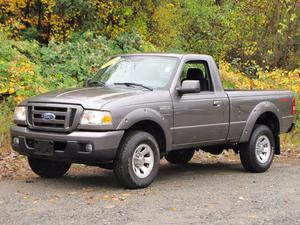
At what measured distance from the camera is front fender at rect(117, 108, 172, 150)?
7668 millimetres

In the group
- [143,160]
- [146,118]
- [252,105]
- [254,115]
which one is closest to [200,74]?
[252,105]

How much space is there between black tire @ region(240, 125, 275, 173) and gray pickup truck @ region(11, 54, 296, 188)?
0.02m

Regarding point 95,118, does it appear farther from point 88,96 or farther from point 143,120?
point 143,120

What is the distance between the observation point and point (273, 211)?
22.6ft

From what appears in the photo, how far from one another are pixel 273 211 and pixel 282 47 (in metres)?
16.3

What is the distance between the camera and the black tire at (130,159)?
7.67 m

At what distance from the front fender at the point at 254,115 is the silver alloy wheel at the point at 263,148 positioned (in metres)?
0.33

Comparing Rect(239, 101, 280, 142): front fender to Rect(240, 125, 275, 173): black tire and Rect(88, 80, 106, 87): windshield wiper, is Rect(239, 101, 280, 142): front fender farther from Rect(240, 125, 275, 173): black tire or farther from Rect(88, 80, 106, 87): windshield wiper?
Rect(88, 80, 106, 87): windshield wiper

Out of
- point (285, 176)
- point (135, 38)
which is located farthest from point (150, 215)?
point (135, 38)

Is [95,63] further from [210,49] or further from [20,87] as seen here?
[210,49]

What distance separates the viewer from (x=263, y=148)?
33.1 ft


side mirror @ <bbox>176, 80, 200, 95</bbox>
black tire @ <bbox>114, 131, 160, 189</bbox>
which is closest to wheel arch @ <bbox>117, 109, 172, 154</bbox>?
black tire @ <bbox>114, 131, 160, 189</bbox>

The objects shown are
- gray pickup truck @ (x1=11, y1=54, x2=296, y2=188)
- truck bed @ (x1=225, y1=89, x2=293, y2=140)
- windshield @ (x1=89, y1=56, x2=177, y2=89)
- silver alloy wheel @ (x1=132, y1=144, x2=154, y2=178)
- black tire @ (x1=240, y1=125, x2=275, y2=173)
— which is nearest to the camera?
gray pickup truck @ (x1=11, y1=54, x2=296, y2=188)

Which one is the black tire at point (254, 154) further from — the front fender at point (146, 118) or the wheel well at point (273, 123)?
the front fender at point (146, 118)
